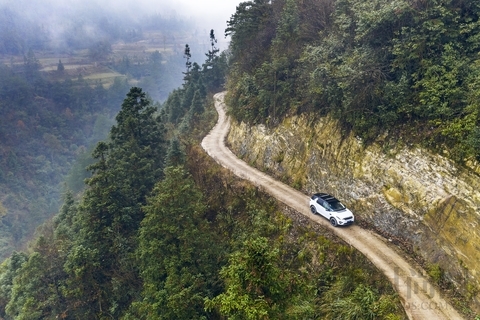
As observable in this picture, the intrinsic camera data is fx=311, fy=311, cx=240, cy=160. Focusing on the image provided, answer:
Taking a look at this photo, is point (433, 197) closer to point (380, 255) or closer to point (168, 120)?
point (380, 255)

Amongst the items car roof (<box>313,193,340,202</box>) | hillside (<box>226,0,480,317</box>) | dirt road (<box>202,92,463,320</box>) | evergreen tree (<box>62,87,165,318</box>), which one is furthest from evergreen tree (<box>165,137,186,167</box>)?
car roof (<box>313,193,340,202</box>)

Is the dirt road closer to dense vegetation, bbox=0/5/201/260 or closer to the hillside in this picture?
the hillside

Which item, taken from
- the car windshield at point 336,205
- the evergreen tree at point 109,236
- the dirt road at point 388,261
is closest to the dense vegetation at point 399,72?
the car windshield at point 336,205

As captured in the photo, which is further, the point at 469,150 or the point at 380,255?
the point at 380,255

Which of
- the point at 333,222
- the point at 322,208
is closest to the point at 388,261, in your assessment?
the point at 333,222

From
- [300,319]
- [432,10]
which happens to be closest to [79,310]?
[300,319]

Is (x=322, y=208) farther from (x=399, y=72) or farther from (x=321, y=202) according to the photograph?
(x=399, y=72)
